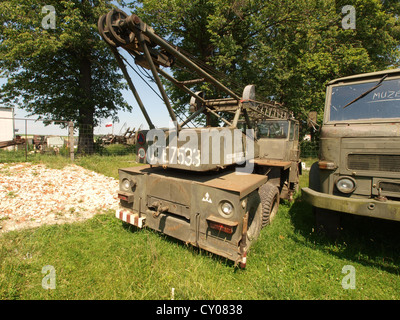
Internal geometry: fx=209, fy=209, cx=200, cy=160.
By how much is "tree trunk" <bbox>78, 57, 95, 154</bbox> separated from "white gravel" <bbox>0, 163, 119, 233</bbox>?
17.5 feet

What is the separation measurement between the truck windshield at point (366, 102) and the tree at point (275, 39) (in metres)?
8.59

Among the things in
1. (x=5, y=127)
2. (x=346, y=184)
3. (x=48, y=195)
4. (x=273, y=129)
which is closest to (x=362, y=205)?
(x=346, y=184)

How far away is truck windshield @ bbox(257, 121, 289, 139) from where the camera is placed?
5.75m

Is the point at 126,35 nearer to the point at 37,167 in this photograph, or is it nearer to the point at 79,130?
the point at 37,167

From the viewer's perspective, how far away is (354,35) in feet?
49.7

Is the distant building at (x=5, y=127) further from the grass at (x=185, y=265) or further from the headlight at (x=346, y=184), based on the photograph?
Result: the headlight at (x=346, y=184)

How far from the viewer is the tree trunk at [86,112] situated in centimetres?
1313

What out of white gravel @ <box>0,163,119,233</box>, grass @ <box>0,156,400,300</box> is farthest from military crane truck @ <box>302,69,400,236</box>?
white gravel @ <box>0,163,119,233</box>

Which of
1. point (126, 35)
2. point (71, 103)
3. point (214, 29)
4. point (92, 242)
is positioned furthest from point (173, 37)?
point (92, 242)

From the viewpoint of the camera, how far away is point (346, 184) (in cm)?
329

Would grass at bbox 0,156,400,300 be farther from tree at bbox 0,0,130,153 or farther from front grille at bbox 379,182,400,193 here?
tree at bbox 0,0,130,153

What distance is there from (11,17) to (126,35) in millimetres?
13654

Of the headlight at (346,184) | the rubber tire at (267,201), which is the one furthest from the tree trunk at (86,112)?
the headlight at (346,184)

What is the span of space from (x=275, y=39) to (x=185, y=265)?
1491 cm
